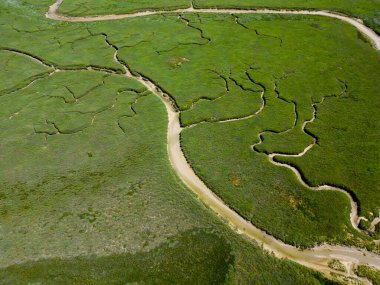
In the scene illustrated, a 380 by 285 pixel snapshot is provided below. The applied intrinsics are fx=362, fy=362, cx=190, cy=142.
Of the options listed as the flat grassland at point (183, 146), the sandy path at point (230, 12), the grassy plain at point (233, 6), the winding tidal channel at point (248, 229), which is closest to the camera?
the winding tidal channel at point (248, 229)

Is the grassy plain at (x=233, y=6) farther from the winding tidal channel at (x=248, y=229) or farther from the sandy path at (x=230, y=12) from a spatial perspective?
the winding tidal channel at (x=248, y=229)

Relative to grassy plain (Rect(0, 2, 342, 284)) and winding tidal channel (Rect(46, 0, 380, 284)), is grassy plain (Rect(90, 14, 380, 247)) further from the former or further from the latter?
grassy plain (Rect(0, 2, 342, 284))

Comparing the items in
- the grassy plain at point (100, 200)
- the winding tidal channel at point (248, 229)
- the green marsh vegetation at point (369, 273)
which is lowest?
the grassy plain at point (100, 200)

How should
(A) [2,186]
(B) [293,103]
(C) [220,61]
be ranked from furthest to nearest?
(C) [220,61]
(B) [293,103]
(A) [2,186]

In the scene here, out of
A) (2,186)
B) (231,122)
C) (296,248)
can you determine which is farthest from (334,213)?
(2,186)

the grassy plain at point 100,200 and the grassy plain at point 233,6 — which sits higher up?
the grassy plain at point 233,6

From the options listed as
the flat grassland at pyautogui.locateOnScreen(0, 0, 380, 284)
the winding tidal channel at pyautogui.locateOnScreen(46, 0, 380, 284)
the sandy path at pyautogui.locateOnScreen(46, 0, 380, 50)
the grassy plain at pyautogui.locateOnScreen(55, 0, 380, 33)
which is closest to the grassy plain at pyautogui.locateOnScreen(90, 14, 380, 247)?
the flat grassland at pyautogui.locateOnScreen(0, 0, 380, 284)

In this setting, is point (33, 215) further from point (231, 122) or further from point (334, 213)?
point (334, 213)

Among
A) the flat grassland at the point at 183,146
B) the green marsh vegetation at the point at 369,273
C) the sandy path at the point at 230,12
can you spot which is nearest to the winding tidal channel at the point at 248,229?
the green marsh vegetation at the point at 369,273
